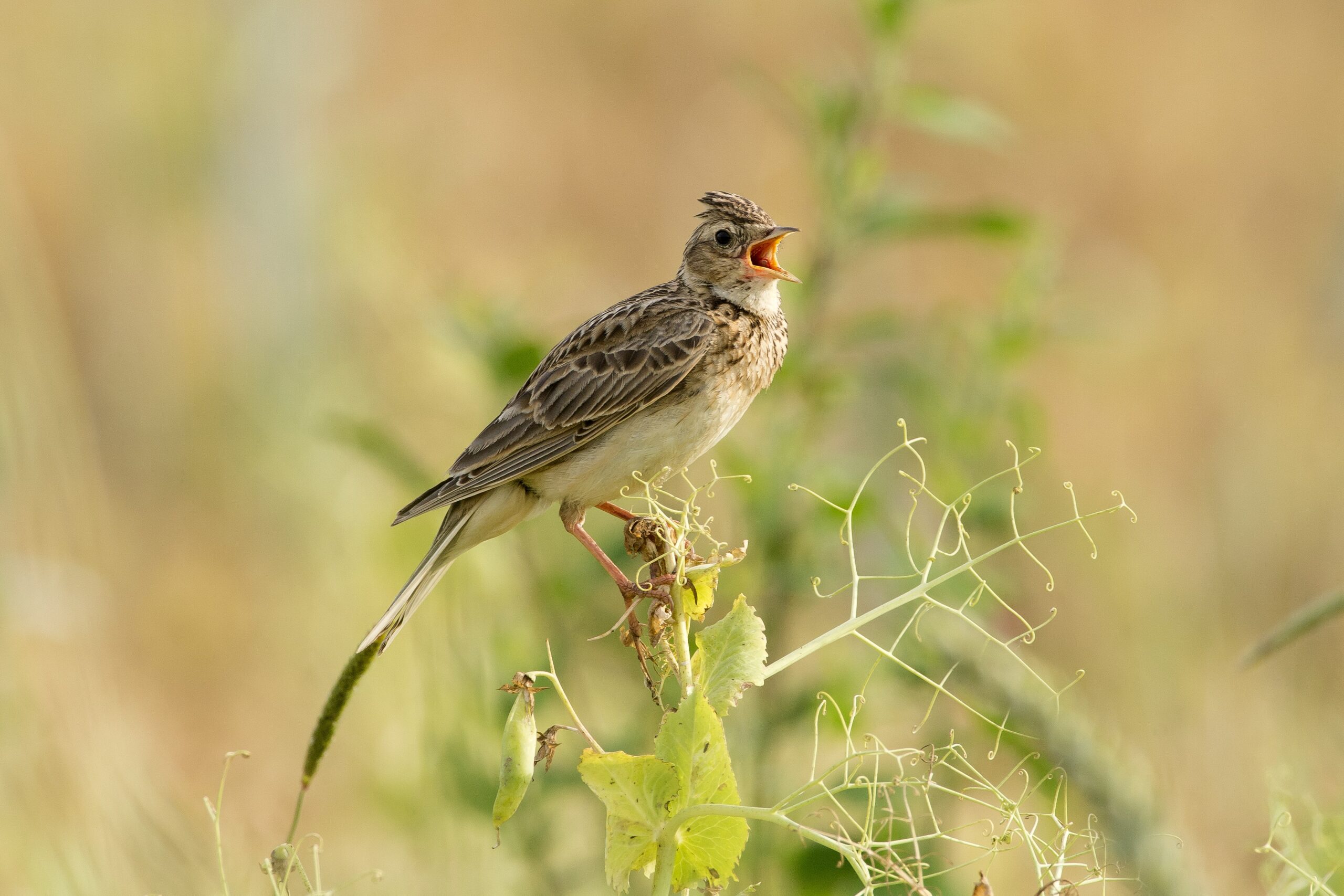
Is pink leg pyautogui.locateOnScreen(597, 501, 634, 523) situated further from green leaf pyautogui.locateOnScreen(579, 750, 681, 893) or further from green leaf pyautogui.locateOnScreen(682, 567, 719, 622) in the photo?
green leaf pyautogui.locateOnScreen(579, 750, 681, 893)

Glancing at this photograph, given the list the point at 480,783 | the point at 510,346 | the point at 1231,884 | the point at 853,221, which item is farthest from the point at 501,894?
the point at 853,221

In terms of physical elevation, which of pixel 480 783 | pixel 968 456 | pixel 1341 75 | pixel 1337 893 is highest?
pixel 1341 75

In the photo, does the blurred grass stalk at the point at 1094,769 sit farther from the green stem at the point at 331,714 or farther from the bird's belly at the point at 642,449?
the bird's belly at the point at 642,449

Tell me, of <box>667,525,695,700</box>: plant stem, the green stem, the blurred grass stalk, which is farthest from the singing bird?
<box>667,525,695,700</box>: plant stem

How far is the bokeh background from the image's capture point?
4137 millimetres

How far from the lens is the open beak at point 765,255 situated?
457cm

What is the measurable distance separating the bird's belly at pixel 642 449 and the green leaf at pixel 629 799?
7.57ft

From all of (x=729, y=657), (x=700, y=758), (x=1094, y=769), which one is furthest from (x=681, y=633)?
(x=1094, y=769)

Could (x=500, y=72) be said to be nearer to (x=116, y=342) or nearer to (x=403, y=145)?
(x=403, y=145)

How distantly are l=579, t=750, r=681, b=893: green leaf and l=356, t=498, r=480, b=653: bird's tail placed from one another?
1.06 meters

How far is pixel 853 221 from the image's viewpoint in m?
4.80

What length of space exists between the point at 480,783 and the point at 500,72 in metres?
13.7

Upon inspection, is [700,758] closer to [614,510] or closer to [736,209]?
[614,510]

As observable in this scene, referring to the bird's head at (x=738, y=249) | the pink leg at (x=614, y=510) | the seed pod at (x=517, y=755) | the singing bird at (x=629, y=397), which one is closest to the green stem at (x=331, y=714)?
the seed pod at (x=517, y=755)
